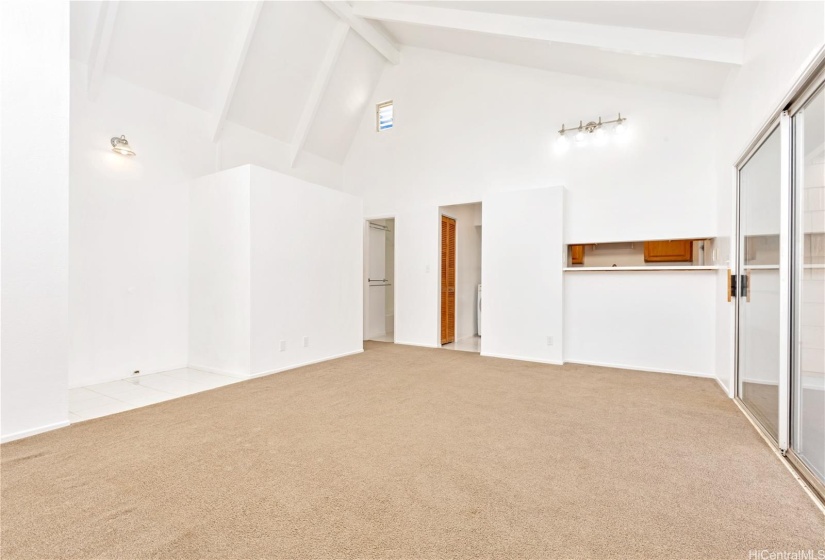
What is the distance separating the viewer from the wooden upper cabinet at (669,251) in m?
4.36

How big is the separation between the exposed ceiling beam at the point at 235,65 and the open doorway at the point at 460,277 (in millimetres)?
3266

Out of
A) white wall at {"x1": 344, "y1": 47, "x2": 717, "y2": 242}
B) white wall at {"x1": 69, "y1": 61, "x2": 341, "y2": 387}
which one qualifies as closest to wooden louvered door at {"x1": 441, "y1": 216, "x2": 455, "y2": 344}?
white wall at {"x1": 344, "y1": 47, "x2": 717, "y2": 242}

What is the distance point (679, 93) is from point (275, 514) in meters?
5.43

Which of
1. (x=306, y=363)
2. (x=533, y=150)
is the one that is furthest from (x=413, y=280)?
(x=533, y=150)

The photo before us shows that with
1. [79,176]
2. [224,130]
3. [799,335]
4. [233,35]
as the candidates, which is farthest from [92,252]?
[799,335]

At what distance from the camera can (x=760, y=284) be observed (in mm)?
2682

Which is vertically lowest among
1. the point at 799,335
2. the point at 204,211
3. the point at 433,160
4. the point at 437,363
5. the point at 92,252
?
the point at 437,363

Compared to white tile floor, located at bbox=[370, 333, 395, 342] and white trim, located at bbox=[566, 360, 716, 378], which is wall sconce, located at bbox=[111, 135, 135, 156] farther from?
white trim, located at bbox=[566, 360, 716, 378]

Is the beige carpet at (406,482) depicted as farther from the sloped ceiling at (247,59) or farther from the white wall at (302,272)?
the sloped ceiling at (247,59)

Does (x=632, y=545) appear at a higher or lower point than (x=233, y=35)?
lower

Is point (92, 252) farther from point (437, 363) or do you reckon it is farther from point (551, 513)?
point (551, 513)

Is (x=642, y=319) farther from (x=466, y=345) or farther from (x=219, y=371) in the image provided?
(x=219, y=371)

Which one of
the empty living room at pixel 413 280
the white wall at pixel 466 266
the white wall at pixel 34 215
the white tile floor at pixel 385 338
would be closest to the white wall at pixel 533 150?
the empty living room at pixel 413 280

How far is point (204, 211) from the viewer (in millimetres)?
4430
